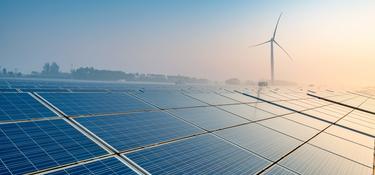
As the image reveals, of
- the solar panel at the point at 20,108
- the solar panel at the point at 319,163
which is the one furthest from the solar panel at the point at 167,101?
the solar panel at the point at 319,163

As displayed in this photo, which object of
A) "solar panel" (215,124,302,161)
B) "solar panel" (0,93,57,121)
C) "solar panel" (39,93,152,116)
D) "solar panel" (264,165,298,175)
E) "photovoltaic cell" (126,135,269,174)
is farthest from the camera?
"solar panel" (39,93,152,116)

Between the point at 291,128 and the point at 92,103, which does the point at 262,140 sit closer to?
the point at 291,128

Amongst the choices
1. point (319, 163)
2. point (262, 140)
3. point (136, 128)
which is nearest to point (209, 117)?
point (262, 140)

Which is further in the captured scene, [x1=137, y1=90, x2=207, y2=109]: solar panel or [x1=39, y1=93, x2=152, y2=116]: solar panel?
[x1=137, y1=90, x2=207, y2=109]: solar panel

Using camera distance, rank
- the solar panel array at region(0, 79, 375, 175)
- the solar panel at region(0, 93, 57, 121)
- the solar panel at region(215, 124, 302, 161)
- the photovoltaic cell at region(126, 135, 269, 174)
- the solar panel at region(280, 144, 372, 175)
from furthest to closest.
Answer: the solar panel at region(215, 124, 302, 161)
the solar panel at region(280, 144, 372, 175)
the solar panel at region(0, 93, 57, 121)
the photovoltaic cell at region(126, 135, 269, 174)
the solar panel array at region(0, 79, 375, 175)

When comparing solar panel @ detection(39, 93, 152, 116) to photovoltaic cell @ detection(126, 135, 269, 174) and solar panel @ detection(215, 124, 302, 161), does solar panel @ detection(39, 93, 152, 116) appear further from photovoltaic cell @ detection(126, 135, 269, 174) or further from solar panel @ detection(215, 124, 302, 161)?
solar panel @ detection(215, 124, 302, 161)

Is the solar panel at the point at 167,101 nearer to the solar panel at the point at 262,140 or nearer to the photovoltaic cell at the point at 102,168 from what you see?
the solar panel at the point at 262,140

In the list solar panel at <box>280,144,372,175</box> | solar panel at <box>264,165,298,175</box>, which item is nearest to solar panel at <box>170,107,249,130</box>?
solar panel at <box>280,144,372,175</box>

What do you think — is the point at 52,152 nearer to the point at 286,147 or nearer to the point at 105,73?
the point at 286,147

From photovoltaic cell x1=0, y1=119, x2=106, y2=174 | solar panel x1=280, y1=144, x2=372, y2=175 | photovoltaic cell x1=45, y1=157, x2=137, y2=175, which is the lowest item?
solar panel x1=280, y1=144, x2=372, y2=175
